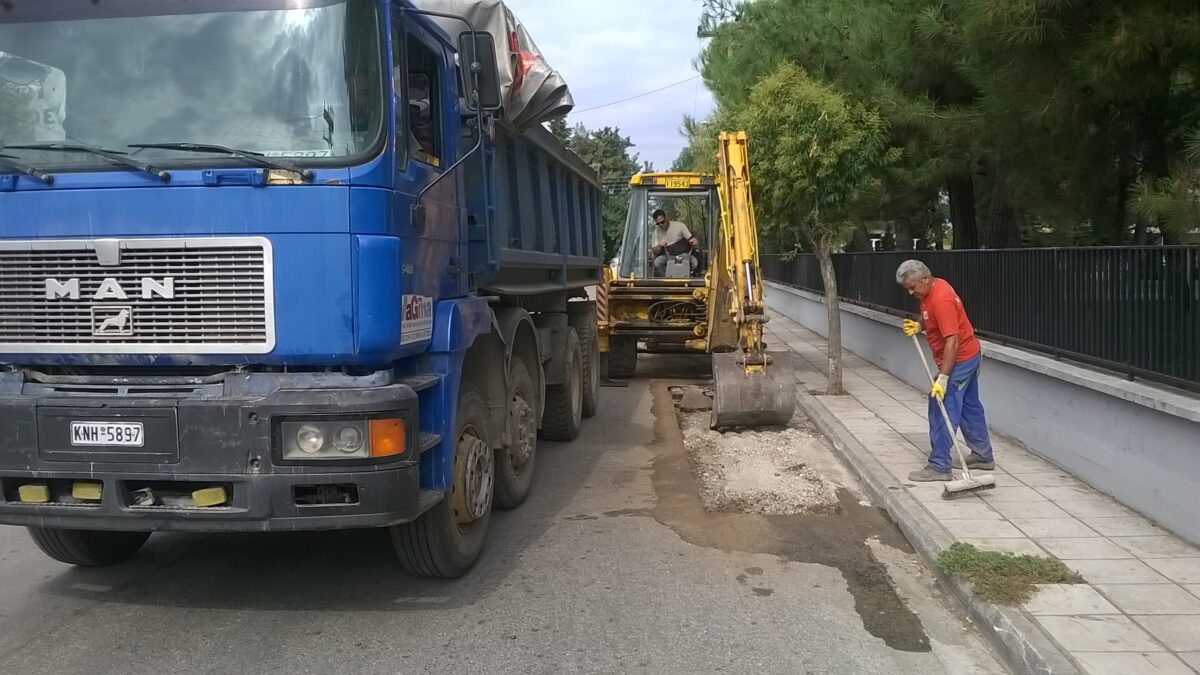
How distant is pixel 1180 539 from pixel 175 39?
615 cm

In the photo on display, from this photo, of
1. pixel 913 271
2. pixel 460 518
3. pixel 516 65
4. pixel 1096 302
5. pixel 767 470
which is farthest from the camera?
pixel 767 470

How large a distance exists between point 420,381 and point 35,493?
1.82m

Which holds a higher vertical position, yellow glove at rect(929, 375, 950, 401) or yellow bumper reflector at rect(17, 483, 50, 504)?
yellow glove at rect(929, 375, 950, 401)

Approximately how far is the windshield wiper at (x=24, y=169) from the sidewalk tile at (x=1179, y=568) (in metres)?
5.97

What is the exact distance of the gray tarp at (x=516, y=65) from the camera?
5.82 m

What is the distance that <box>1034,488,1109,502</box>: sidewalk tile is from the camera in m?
6.49

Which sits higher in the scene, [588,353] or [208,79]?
[208,79]

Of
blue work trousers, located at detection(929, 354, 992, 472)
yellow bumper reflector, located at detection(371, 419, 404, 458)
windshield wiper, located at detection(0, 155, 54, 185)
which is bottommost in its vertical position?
blue work trousers, located at detection(929, 354, 992, 472)

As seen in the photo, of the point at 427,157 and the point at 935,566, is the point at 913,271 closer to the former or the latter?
the point at 935,566

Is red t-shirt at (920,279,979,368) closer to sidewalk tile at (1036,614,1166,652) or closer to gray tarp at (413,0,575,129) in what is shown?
sidewalk tile at (1036,614,1166,652)

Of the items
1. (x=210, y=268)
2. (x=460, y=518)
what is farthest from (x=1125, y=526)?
(x=210, y=268)

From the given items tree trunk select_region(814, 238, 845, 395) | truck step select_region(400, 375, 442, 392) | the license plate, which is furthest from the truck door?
tree trunk select_region(814, 238, 845, 395)

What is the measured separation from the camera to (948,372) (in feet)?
22.2

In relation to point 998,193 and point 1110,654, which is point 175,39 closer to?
point 1110,654
